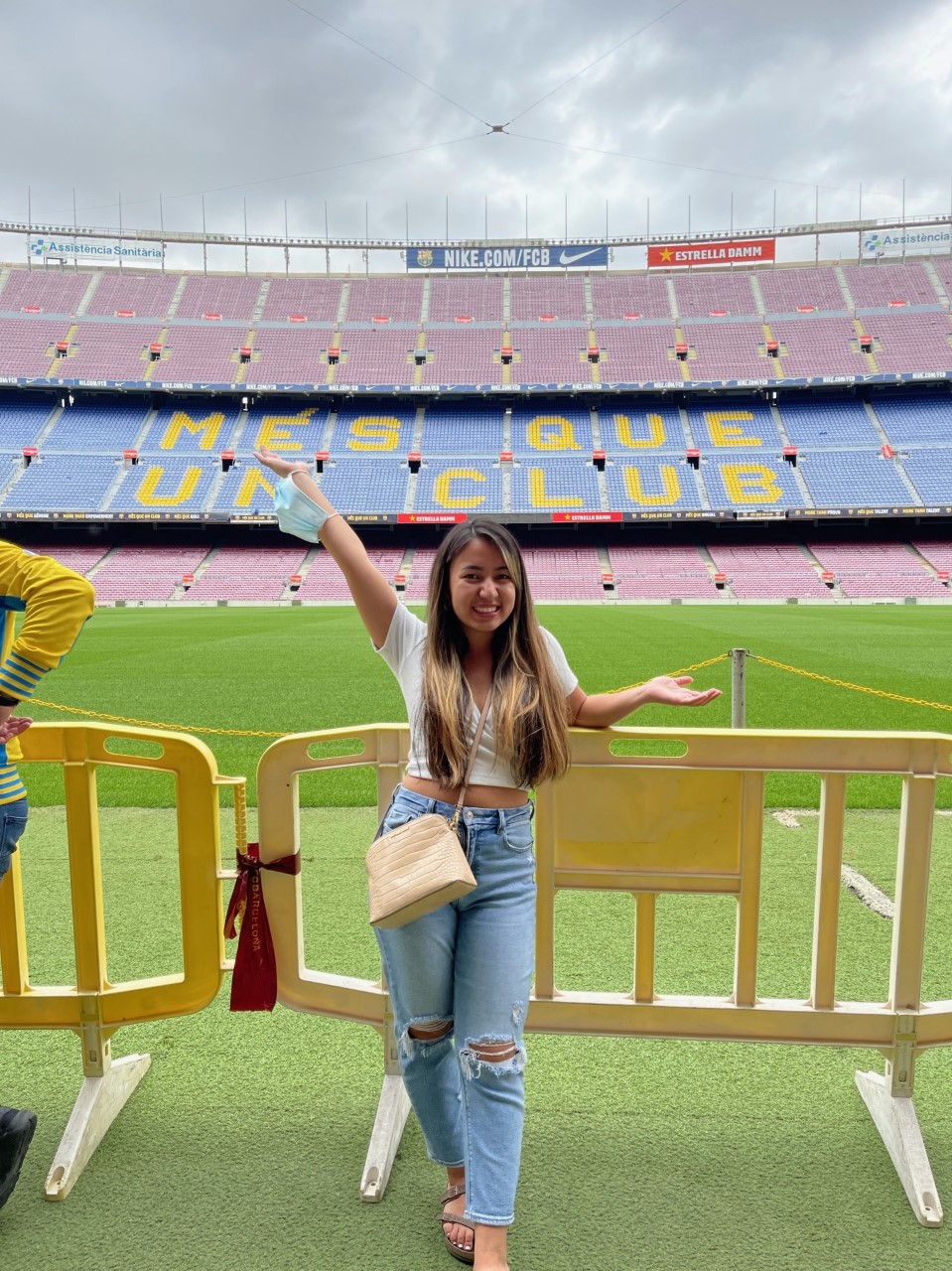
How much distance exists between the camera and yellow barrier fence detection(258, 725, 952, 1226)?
2.31m

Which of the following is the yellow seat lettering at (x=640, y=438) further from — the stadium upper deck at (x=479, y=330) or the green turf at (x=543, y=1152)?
the green turf at (x=543, y=1152)

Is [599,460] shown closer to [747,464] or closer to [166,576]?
[747,464]

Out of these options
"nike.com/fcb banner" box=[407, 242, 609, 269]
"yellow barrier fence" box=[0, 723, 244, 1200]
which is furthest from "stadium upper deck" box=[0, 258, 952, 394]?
"yellow barrier fence" box=[0, 723, 244, 1200]

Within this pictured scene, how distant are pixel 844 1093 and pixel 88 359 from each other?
50129 mm

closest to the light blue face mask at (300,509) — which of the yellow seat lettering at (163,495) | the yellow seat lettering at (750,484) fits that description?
the yellow seat lettering at (750,484)

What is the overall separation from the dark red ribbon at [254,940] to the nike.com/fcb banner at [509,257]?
5636 centimetres

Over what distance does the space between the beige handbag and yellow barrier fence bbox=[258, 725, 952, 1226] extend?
1.84 ft

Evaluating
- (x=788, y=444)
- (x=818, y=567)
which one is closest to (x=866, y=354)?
(x=788, y=444)

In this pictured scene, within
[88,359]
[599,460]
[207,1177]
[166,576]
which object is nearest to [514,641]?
[207,1177]

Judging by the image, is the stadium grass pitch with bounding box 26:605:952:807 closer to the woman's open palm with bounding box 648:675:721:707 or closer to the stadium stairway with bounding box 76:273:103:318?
the woman's open palm with bounding box 648:675:721:707

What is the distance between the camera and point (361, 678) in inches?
477

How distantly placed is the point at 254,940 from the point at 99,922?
51 centimetres

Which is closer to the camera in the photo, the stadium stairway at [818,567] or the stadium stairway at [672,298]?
the stadium stairway at [818,567]

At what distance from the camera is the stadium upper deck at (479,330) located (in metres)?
43.8
